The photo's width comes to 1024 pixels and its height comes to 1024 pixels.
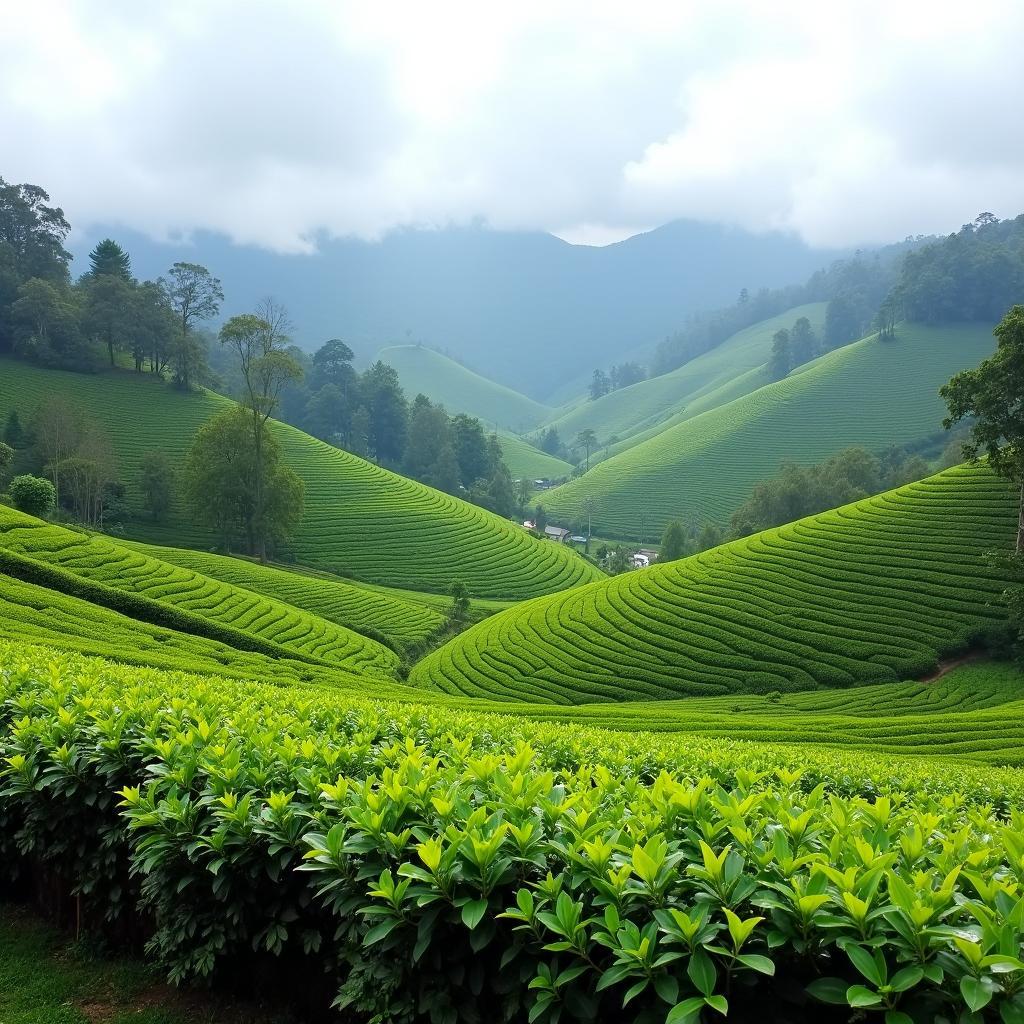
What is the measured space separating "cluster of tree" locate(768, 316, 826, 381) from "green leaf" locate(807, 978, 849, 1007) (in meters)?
155

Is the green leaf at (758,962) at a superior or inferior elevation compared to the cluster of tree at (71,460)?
inferior

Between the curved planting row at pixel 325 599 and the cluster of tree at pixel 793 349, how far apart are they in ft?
407

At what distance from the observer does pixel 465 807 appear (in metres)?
3.70

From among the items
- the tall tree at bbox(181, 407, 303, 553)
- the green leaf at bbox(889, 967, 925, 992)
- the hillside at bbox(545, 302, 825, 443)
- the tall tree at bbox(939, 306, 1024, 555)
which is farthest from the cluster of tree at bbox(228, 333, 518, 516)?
the green leaf at bbox(889, 967, 925, 992)

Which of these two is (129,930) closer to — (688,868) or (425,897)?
(425,897)

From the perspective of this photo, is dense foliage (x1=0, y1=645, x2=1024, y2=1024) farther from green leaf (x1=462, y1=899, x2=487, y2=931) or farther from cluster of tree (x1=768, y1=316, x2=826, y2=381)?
cluster of tree (x1=768, y1=316, x2=826, y2=381)

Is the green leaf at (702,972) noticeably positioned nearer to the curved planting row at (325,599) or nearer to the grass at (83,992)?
the grass at (83,992)

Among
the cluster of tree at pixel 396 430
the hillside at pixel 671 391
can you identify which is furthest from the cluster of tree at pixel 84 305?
the hillside at pixel 671 391

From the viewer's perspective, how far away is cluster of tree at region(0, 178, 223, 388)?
7000cm

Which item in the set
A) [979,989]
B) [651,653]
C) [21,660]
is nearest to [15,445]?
[651,653]

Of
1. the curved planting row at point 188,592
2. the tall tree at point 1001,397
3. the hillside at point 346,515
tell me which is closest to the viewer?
the tall tree at point 1001,397

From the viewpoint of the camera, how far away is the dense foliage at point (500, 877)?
2.71 meters

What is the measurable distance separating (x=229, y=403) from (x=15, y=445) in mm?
21676

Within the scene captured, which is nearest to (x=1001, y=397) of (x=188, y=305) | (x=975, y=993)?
(x=975, y=993)
